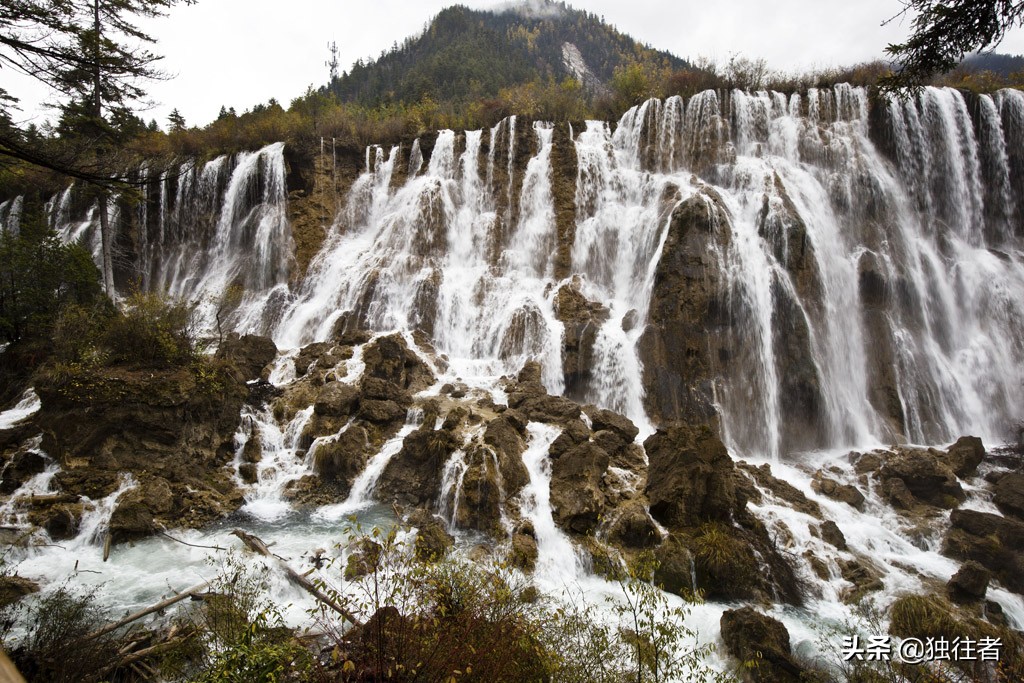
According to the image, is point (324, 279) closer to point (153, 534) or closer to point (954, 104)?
point (153, 534)

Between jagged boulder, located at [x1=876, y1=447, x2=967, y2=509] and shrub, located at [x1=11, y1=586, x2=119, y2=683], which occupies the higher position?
shrub, located at [x1=11, y1=586, x2=119, y2=683]

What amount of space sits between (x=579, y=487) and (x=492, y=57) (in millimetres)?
77860

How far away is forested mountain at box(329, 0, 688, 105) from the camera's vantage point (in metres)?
62.7

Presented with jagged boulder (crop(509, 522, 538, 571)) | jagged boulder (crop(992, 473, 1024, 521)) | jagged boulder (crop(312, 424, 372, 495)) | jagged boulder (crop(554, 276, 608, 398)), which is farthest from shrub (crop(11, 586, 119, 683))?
jagged boulder (crop(992, 473, 1024, 521))

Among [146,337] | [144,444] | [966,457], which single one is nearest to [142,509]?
[144,444]

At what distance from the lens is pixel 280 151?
2759 cm

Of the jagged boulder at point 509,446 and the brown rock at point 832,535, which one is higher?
the jagged boulder at point 509,446

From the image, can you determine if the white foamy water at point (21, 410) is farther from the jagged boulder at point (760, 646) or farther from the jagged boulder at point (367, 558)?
the jagged boulder at point (760, 646)

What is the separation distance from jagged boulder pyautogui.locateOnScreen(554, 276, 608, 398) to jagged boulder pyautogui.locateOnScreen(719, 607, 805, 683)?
10637mm

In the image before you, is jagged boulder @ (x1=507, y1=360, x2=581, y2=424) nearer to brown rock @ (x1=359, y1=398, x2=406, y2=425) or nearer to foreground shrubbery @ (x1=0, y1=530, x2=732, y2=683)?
brown rock @ (x1=359, y1=398, x2=406, y2=425)

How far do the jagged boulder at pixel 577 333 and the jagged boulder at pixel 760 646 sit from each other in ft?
34.9

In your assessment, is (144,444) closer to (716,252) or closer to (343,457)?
(343,457)

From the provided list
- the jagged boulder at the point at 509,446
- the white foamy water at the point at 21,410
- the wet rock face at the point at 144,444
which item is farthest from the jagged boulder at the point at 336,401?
the white foamy water at the point at 21,410

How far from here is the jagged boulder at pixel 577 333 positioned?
18078mm
